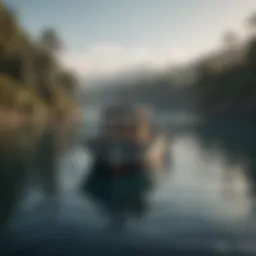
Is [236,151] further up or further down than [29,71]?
further down

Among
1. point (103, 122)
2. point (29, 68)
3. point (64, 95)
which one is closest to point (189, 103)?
point (64, 95)

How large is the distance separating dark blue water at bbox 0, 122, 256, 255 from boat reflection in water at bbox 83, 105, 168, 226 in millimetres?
71

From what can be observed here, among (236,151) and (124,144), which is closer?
(124,144)

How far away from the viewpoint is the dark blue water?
30.8 ft

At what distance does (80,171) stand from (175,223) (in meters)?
7.88

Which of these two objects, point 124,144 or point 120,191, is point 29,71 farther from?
point 120,191

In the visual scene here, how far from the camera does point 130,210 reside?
1260 centimetres

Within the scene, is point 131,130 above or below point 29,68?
below

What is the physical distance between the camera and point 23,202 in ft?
43.1

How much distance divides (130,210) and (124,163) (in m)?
4.56

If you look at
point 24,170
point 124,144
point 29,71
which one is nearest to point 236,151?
point 124,144

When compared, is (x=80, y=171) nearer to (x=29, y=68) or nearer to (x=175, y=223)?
(x=175, y=223)

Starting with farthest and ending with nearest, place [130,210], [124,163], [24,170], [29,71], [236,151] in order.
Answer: [29,71], [236,151], [24,170], [124,163], [130,210]

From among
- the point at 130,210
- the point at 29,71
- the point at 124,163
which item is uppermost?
the point at 29,71
